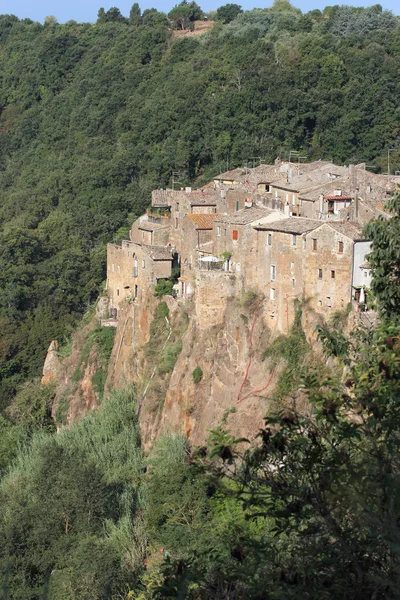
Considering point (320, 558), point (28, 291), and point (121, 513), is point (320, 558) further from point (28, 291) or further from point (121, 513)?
point (28, 291)

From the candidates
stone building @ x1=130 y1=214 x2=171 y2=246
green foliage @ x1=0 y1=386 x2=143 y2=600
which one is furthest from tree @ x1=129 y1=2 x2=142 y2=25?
green foliage @ x1=0 y1=386 x2=143 y2=600

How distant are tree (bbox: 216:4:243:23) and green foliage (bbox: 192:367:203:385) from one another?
8420 cm

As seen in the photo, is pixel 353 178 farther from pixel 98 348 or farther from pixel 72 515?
pixel 72 515

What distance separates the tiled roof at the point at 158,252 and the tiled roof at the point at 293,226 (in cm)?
745

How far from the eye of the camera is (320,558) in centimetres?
1113

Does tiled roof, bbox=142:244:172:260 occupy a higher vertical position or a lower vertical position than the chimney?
lower

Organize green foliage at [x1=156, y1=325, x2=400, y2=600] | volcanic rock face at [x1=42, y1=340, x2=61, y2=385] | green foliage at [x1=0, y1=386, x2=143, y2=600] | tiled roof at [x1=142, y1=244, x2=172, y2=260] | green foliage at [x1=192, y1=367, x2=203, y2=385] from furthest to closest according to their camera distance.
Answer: volcanic rock face at [x1=42, y1=340, x2=61, y2=385], tiled roof at [x1=142, y1=244, x2=172, y2=260], green foliage at [x1=192, y1=367, x2=203, y2=385], green foliage at [x1=0, y1=386, x2=143, y2=600], green foliage at [x1=156, y1=325, x2=400, y2=600]

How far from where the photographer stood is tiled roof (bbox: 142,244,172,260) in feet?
126

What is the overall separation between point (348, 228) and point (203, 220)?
34.9 ft

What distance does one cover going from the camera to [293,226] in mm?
29750

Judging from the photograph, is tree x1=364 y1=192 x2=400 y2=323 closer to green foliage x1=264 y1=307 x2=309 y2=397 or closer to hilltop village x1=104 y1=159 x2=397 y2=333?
hilltop village x1=104 y1=159 x2=397 y2=333

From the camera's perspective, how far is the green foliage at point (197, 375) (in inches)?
1293

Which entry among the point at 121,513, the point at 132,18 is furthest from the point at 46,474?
the point at 132,18

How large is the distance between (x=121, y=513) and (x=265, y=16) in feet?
258
